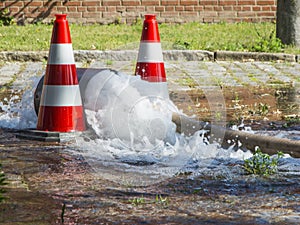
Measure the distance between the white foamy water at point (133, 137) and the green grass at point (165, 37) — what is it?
13.6ft

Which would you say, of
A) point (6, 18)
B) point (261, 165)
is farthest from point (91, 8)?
point (261, 165)

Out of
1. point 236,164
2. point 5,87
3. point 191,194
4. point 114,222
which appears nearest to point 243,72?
point 5,87

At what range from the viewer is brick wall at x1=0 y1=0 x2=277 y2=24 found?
1391cm

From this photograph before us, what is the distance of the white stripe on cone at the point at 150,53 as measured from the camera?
671 cm

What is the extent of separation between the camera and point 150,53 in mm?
6746

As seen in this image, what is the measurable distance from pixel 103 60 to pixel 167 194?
5989 mm

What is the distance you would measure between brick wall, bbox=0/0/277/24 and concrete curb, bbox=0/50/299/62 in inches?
157

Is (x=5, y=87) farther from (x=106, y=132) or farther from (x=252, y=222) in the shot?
(x=252, y=222)

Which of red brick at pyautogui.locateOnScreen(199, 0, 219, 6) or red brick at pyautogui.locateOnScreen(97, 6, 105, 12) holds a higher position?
red brick at pyautogui.locateOnScreen(199, 0, 219, 6)

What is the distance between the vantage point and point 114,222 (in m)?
3.47

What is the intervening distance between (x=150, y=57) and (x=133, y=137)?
142 centimetres

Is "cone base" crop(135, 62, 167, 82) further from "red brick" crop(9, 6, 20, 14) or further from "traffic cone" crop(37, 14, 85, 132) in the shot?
"red brick" crop(9, 6, 20, 14)

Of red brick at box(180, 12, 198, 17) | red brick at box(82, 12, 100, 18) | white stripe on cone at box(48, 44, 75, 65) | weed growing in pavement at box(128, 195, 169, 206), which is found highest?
white stripe on cone at box(48, 44, 75, 65)

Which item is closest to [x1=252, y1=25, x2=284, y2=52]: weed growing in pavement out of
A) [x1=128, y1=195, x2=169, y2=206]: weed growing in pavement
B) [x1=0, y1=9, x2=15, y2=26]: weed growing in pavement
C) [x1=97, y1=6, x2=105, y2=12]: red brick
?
[x1=97, y1=6, x2=105, y2=12]: red brick
